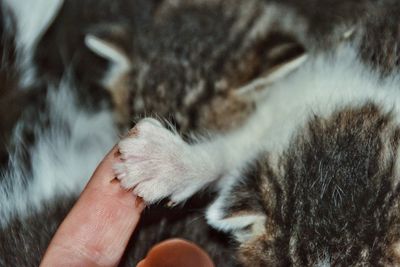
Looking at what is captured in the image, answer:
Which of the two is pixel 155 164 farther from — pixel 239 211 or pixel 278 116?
pixel 278 116

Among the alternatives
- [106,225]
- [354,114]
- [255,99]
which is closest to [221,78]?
[255,99]

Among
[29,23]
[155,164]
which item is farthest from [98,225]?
[29,23]

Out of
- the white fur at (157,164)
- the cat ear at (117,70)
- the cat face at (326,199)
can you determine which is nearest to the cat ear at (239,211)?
the cat face at (326,199)

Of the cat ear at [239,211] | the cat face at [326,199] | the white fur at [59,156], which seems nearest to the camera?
the cat face at [326,199]

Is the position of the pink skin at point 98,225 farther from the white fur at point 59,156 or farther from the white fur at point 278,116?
the white fur at point 59,156

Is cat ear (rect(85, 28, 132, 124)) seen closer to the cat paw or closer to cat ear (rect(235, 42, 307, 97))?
the cat paw

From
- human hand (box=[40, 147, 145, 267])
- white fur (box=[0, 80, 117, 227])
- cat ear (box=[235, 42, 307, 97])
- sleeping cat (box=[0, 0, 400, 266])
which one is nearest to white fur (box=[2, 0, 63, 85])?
sleeping cat (box=[0, 0, 400, 266])

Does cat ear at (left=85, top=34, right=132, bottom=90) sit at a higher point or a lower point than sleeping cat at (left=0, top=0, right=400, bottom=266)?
higher
